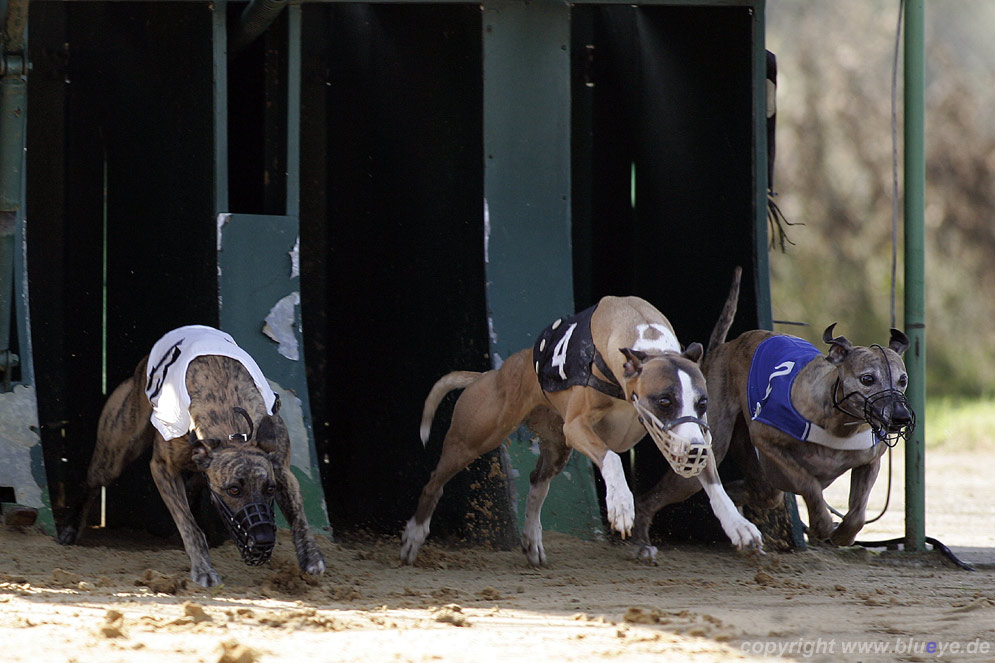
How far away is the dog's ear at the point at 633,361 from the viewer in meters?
4.10

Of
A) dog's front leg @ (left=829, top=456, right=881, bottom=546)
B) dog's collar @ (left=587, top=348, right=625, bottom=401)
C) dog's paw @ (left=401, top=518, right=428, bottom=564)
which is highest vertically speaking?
dog's collar @ (left=587, top=348, right=625, bottom=401)

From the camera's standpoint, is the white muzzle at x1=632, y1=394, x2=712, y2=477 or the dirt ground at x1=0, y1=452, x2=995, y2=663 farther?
the white muzzle at x1=632, y1=394, x2=712, y2=477

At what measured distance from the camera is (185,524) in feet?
14.5

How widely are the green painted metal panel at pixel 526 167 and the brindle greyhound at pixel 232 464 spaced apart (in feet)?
5.33

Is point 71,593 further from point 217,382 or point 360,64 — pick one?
point 360,64

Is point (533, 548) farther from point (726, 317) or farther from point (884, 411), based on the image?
point (884, 411)

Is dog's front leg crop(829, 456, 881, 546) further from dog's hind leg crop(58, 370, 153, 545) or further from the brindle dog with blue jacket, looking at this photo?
dog's hind leg crop(58, 370, 153, 545)

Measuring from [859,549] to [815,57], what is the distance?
12871 mm

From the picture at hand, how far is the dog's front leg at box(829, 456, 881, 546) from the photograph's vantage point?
4992 millimetres

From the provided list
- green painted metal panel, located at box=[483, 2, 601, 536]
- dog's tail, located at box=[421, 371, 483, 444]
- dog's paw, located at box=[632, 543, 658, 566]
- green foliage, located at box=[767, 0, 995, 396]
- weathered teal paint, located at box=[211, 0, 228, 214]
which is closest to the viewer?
dog's paw, located at box=[632, 543, 658, 566]

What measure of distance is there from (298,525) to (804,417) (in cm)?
221

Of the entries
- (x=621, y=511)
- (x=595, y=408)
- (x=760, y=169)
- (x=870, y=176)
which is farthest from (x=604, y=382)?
(x=870, y=176)

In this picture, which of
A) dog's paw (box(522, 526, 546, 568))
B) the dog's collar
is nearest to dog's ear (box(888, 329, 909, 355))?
the dog's collar

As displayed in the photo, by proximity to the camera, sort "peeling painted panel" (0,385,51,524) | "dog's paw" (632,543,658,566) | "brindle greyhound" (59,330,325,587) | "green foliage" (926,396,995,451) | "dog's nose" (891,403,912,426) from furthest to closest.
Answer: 1. "green foliage" (926,396,995,451)
2. "dog's paw" (632,543,658,566)
3. "peeling painted panel" (0,385,51,524)
4. "dog's nose" (891,403,912,426)
5. "brindle greyhound" (59,330,325,587)
